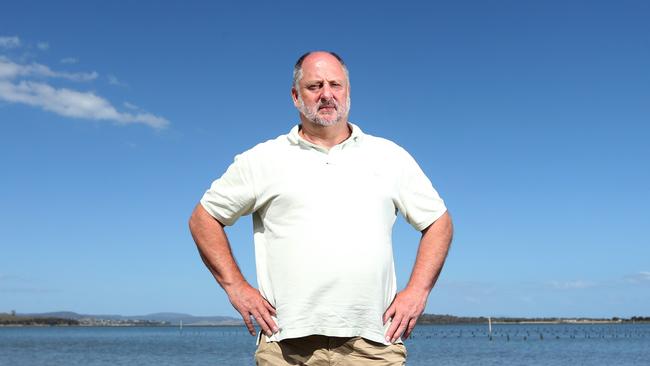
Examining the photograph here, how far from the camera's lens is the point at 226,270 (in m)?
3.15

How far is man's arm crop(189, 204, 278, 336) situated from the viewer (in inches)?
118

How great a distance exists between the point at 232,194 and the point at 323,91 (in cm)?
56

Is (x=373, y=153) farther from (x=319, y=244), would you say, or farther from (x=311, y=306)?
(x=311, y=306)

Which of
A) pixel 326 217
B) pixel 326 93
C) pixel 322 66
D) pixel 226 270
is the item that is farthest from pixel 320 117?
pixel 226 270

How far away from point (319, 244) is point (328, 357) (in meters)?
0.43

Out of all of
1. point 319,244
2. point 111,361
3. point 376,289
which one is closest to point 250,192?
point 319,244

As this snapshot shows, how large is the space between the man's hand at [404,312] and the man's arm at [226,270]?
451 millimetres

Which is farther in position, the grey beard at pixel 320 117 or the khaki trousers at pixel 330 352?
the grey beard at pixel 320 117

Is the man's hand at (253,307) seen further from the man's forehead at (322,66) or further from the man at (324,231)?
the man's forehead at (322,66)

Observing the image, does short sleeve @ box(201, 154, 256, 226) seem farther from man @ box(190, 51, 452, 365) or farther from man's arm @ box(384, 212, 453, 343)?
man's arm @ box(384, 212, 453, 343)

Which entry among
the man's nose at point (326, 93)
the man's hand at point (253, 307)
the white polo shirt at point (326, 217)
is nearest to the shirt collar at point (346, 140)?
the white polo shirt at point (326, 217)

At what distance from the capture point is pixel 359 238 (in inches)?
117

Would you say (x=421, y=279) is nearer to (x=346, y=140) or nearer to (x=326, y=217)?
(x=326, y=217)

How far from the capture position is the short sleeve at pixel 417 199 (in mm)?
3193
